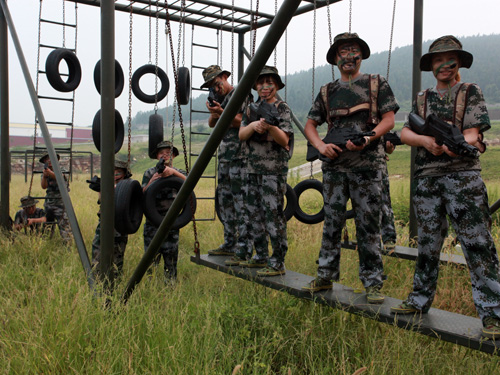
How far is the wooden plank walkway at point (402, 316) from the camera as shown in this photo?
277 centimetres

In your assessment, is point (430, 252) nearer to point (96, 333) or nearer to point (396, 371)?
point (396, 371)

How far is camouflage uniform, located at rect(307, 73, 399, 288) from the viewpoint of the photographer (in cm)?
351

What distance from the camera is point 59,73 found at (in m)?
7.69

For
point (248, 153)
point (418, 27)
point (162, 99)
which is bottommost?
point (248, 153)

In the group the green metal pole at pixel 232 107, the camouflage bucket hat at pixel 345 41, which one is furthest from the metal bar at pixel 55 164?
the camouflage bucket hat at pixel 345 41

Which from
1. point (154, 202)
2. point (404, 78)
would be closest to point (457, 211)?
point (154, 202)

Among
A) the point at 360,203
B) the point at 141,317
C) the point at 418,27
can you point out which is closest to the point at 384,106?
the point at 360,203

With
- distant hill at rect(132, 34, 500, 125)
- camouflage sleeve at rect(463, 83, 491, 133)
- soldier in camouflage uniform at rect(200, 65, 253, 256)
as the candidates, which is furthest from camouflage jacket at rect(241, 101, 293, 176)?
distant hill at rect(132, 34, 500, 125)

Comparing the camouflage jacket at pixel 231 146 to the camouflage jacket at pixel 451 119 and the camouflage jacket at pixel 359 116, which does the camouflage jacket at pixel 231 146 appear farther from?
→ the camouflage jacket at pixel 451 119

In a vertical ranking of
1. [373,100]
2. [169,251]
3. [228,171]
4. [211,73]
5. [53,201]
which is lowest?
[169,251]

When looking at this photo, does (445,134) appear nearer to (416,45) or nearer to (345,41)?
(345,41)

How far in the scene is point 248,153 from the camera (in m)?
4.52

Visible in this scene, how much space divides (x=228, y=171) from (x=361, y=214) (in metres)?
2.39

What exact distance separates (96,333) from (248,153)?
2.16 m
